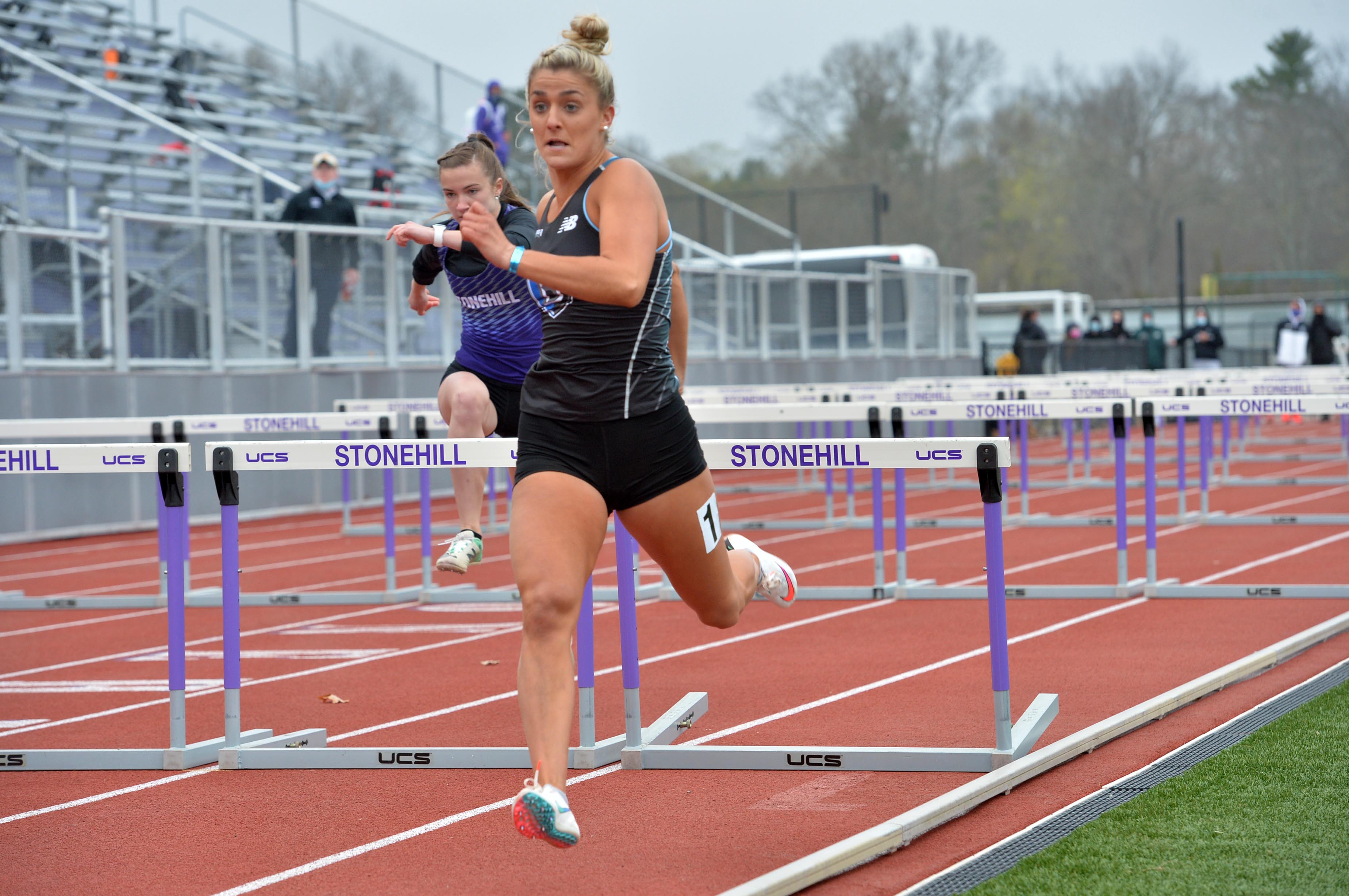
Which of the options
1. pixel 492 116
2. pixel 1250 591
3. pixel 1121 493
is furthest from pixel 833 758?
pixel 492 116

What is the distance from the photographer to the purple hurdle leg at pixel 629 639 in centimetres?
470

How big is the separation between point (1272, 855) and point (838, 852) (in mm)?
1048

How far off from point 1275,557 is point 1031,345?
61.2 feet

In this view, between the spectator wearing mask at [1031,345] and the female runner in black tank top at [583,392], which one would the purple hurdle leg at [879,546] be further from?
the spectator wearing mask at [1031,345]

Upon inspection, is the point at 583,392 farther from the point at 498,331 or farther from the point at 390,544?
the point at 390,544

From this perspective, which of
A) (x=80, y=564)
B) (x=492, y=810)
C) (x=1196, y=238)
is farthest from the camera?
(x=1196, y=238)

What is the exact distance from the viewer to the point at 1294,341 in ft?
94.7

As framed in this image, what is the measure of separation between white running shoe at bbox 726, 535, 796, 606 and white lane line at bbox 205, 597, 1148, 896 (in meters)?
0.79

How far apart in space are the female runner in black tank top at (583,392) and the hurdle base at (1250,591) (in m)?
5.14

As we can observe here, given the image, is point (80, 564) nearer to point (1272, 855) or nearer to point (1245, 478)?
point (1272, 855)

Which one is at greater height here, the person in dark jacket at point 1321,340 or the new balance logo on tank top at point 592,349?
the person in dark jacket at point 1321,340

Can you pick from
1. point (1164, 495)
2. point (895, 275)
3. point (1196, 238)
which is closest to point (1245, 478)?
point (1164, 495)

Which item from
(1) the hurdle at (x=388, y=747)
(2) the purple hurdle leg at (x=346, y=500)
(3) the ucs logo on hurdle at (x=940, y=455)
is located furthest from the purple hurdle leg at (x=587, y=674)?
(2) the purple hurdle leg at (x=346, y=500)

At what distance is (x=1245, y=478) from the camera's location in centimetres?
1609
